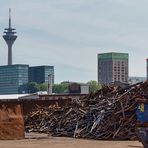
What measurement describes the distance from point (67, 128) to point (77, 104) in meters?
3.48

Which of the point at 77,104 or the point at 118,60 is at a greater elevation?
the point at 118,60

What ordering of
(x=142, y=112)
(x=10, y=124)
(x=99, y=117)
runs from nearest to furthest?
(x=142, y=112)
(x=10, y=124)
(x=99, y=117)

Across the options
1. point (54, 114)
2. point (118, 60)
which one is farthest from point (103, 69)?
point (54, 114)

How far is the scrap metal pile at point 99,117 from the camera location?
26.1 m

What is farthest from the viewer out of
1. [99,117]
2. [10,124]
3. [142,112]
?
[99,117]

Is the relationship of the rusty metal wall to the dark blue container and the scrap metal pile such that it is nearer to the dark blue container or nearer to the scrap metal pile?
the scrap metal pile

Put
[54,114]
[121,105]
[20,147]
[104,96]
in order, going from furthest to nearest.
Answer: [54,114], [104,96], [121,105], [20,147]

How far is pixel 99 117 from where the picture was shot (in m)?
27.8

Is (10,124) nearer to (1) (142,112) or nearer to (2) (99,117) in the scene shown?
(2) (99,117)

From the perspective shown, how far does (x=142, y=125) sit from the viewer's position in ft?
49.1

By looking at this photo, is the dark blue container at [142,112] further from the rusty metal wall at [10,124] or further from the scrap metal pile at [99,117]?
the rusty metal wall at [10,124]

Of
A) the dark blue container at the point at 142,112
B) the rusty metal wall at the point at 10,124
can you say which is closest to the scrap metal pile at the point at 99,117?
the rusty metal wall at the point at 10,124

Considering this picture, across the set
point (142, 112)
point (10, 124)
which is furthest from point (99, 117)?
point (142, 112)

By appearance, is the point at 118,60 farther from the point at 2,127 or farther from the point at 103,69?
the point at 2,127
